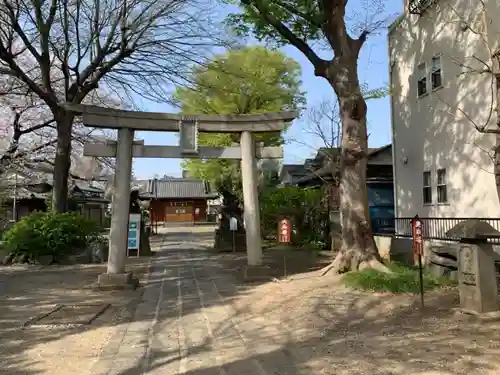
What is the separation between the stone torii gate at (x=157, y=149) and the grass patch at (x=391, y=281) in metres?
3.11

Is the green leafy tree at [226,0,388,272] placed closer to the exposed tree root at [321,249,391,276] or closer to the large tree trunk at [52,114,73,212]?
the exposed tree root at [321,249,391,276]

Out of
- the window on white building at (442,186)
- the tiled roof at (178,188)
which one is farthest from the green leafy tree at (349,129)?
the tiled roof at (178,188)

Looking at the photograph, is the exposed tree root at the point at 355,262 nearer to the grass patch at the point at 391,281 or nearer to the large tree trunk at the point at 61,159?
the grass patch at the point at 391,281

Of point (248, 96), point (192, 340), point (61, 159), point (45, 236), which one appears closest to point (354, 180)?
point (192, 340)

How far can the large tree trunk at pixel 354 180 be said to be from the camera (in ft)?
Answer: 38.3

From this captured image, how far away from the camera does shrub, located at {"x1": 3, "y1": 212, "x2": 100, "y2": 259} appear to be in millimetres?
16828

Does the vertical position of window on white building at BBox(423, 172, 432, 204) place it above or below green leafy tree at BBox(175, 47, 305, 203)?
below

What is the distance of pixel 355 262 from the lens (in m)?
11.6

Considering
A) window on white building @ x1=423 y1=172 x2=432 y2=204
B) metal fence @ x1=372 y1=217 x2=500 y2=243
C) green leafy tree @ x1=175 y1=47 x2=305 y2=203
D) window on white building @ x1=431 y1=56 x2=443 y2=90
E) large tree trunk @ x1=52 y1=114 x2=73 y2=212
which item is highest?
green leafy tree @ x1=175 y1=47 x2=305 y2=203

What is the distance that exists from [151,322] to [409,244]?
8439 mm

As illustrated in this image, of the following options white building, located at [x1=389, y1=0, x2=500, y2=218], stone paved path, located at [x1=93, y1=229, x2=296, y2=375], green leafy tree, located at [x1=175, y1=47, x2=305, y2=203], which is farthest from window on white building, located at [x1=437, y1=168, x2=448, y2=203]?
green leafy tree, located at [x1=175, y1=47, x2=305, y2=203]

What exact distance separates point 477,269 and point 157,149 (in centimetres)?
782

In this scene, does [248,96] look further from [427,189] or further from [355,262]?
[355,262]

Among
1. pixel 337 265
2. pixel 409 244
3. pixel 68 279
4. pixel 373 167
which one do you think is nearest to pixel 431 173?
pixel 409 244
